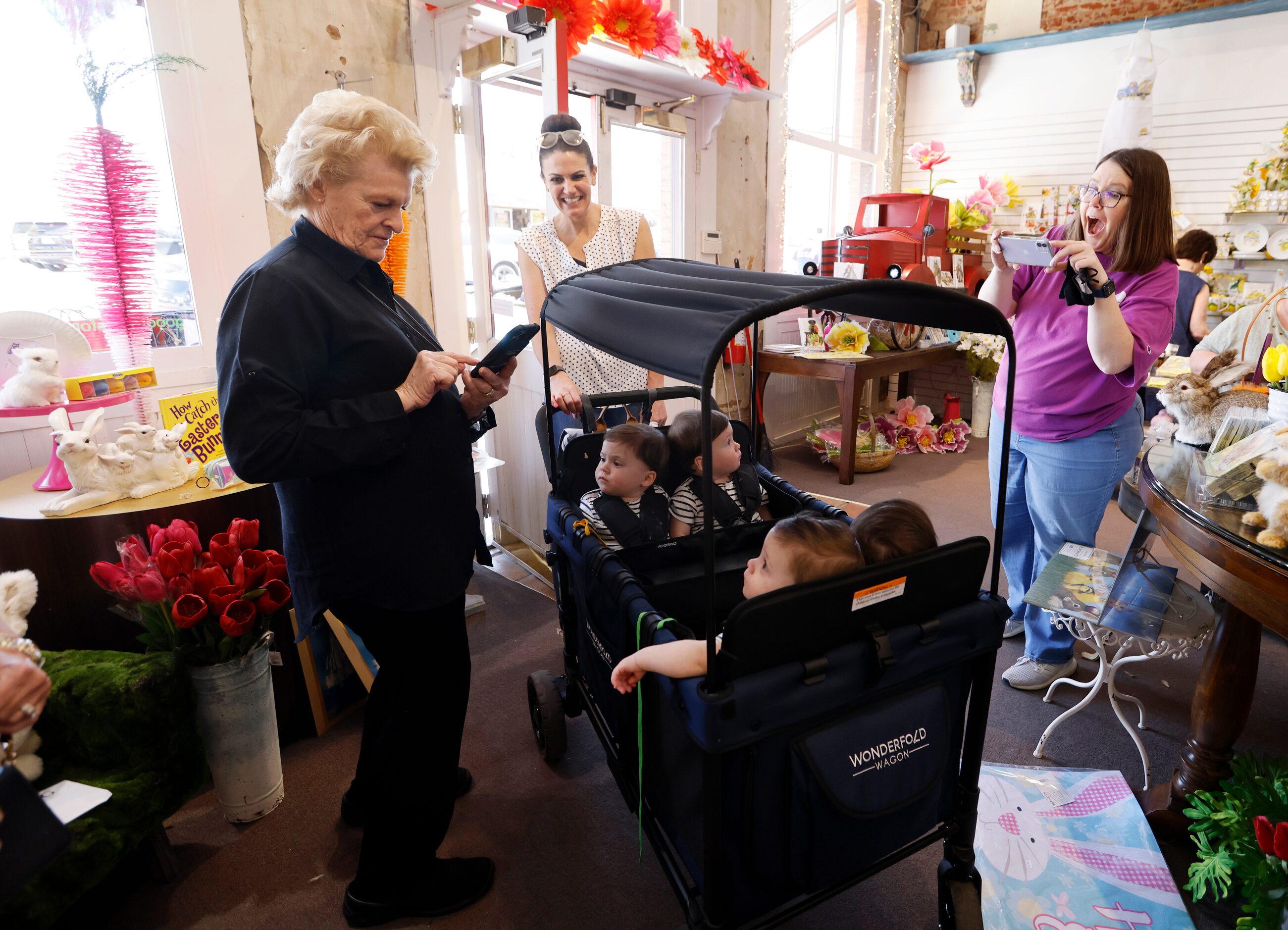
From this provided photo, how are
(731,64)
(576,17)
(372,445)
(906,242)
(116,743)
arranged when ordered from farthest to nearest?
(906,242), (731,64), (576,17), (116,743), (372,445)

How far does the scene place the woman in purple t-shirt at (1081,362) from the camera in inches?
72.6

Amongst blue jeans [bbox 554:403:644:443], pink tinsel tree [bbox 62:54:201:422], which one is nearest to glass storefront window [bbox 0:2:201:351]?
pink tinsel tree [bbox 62:54:201:422]

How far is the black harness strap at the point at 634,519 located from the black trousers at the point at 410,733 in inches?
20.6

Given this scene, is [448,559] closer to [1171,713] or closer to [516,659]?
[516,659]

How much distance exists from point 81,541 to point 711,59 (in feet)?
11.5

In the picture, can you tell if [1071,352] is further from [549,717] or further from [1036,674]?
[549,717]

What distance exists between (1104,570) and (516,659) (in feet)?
6.25

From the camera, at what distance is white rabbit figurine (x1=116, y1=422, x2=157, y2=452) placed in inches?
73.3

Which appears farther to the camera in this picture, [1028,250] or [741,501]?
[741,501]

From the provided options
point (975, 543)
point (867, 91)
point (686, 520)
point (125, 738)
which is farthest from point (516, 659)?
point (867, 91)

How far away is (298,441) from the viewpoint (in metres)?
1.10

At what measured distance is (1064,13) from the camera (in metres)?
5.25

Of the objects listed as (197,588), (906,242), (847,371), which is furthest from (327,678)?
(906,242)

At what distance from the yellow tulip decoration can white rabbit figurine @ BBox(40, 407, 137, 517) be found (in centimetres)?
285
